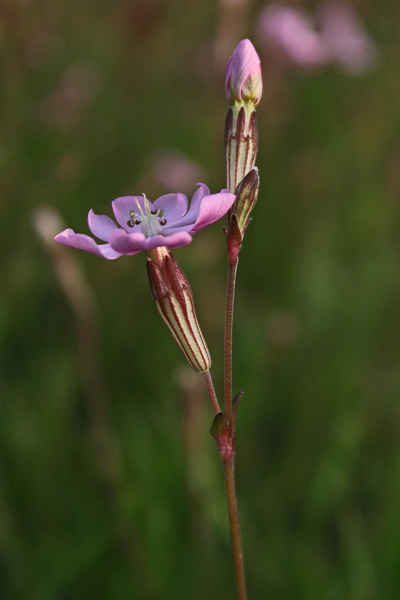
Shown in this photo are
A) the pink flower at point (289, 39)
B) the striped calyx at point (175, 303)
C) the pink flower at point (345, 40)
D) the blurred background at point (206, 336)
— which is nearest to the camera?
the striped calyx at point (175, 303)

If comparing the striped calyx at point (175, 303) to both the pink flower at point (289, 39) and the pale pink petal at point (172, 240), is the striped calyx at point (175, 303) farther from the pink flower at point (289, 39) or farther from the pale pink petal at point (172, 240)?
the pink flower at point (289, 39)

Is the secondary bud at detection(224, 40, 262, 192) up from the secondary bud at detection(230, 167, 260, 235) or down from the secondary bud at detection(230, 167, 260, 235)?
up

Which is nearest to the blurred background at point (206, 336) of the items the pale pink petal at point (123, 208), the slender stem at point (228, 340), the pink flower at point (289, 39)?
the pink flower at point (289, 39)

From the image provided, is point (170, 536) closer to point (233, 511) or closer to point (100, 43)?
point (233, 511)

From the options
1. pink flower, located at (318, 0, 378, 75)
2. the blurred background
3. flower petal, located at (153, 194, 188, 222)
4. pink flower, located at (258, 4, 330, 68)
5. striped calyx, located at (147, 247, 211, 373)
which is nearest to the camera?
striped calyx, located at (147, 247, 211, 373)

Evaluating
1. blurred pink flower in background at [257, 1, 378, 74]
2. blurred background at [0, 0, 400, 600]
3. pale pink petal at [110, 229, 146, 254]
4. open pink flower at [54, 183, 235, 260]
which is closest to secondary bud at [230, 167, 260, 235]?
open pink flower at [54, 183, 235, 260]

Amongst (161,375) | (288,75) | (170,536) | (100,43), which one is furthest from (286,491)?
(100,43)

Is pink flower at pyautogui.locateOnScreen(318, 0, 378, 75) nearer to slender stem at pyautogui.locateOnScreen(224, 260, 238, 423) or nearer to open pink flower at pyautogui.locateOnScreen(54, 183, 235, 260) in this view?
open pink flower at pyautogui.locateOnScreen(54, 183, 235, 260)
